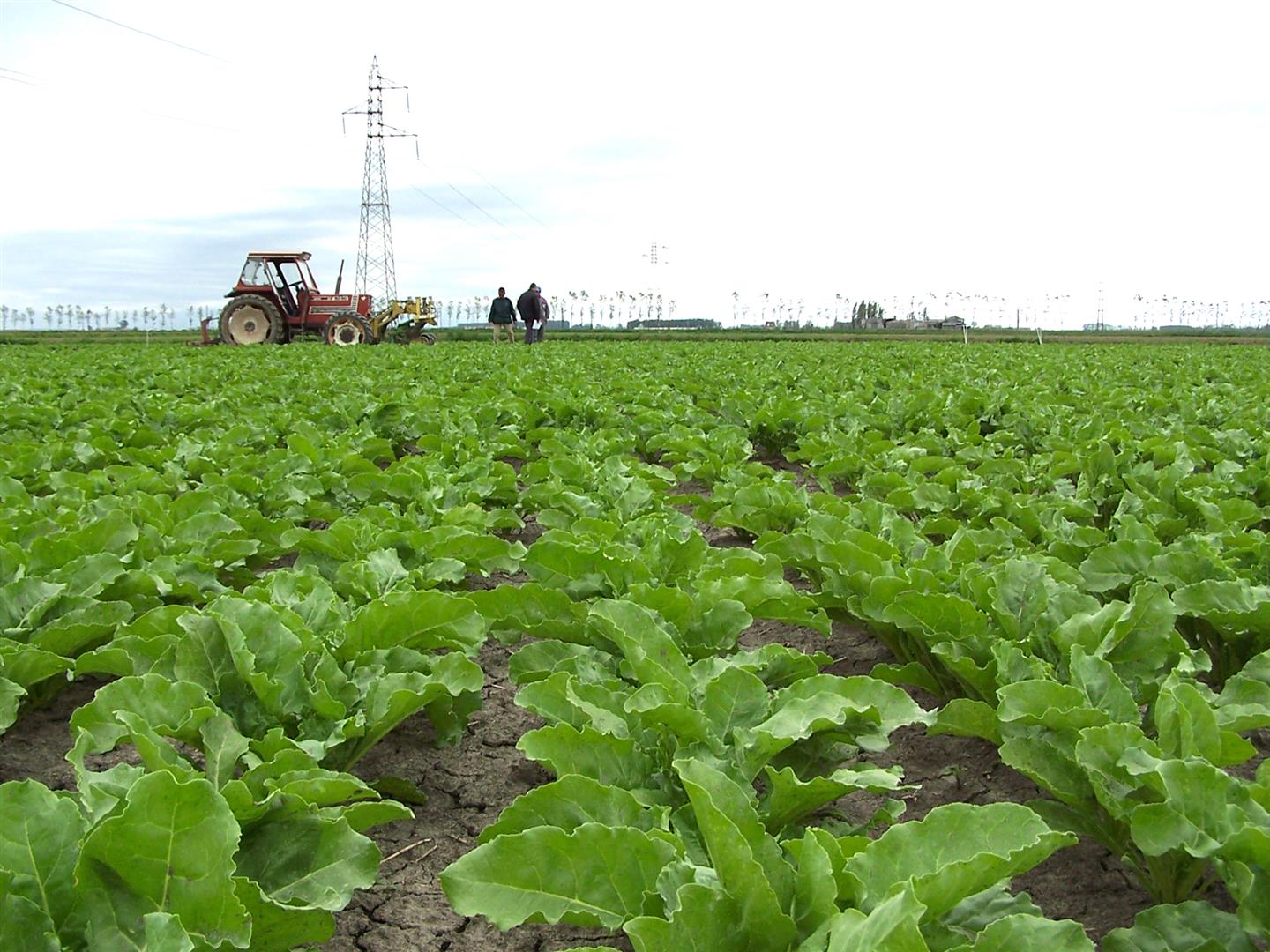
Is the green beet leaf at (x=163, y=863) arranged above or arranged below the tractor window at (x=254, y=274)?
below

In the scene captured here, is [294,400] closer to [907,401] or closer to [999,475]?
[907,401]

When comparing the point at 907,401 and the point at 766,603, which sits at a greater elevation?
the point at 907,401

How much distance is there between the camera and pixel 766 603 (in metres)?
2.93

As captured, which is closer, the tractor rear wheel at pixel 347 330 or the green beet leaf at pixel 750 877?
the green beet leaf at pixel 750 877

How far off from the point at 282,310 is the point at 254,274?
45.9 inches

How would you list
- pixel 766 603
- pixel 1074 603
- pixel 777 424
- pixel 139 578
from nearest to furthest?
pixel 1074 603, pixel 766 603, pixel 139 578, pixel 777 424

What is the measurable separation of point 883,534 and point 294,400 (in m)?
7.45

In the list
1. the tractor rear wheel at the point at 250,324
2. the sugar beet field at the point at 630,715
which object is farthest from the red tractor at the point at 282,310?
the sugar beet field at the point at 630,715

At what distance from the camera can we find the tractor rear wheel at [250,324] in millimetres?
26438

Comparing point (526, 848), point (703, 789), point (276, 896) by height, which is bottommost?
point (276, 896)

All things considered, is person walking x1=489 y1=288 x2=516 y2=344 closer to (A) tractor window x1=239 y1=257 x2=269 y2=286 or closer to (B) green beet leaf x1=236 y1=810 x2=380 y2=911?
(A) tractor window x1=239 y1=257 x2=269 y2=286

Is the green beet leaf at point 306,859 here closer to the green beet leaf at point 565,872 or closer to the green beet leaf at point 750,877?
the green beet leaf at point 565,872

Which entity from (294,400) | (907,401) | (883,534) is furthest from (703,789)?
(294,400)

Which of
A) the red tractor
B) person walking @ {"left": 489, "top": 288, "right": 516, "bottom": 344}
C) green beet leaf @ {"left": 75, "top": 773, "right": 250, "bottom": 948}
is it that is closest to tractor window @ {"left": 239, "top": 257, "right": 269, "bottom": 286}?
the red tractor
